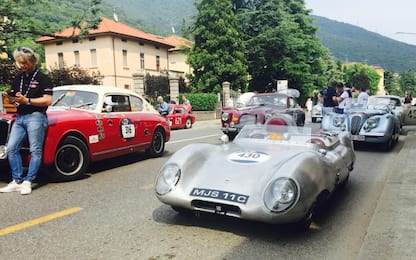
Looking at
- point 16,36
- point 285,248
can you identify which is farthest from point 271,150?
point 16,36

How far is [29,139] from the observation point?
18.4 ft

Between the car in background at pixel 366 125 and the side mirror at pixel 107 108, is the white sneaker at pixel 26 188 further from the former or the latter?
the car in background at pixel 366 125

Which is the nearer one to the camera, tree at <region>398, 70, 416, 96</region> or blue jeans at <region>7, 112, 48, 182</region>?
blue jeans at <region>7, 112, 48, 182</region>

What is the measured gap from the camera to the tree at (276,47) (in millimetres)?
35500

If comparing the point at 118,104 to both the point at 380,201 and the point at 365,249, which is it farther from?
the point at 365,249

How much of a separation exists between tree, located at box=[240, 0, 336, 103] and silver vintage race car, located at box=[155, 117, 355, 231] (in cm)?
3145

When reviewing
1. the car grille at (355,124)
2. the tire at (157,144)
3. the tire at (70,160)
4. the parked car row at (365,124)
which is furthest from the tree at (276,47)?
the tire at (70,160)

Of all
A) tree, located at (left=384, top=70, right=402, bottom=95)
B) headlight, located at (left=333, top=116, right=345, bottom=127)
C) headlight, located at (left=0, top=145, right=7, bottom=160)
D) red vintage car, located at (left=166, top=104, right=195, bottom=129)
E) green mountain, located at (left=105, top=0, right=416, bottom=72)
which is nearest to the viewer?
headlight, located at (left=0, top=145, right=7, bottom=160)

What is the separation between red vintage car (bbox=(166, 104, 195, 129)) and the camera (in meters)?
18.1

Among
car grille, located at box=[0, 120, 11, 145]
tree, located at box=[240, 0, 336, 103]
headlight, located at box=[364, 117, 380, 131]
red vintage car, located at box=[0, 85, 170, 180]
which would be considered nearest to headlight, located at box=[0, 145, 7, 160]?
red vintage car, located at box=[0, 85, 170, 180]

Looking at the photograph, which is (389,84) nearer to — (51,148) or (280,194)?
(51,148)

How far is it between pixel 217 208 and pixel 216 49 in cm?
2994

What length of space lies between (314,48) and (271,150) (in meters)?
37.6

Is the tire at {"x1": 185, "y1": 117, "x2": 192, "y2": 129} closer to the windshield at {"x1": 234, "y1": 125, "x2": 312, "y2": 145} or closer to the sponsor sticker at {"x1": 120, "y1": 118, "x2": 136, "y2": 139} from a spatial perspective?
the sponsor sticker at {"x1": 120, "y1": 118, "x2": 136, "y2": 139}
